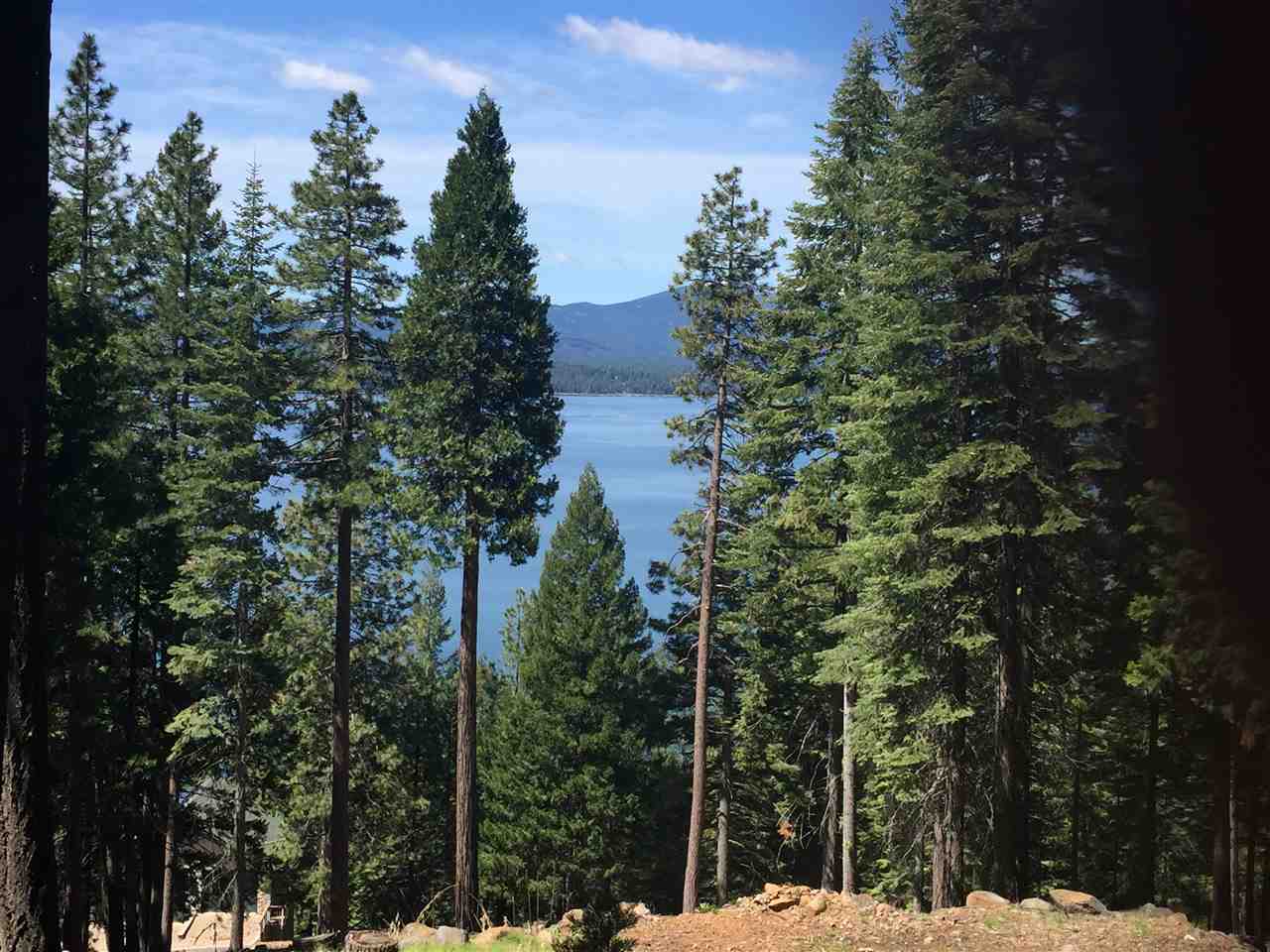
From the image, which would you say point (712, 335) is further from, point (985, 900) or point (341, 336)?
point (985, 900)

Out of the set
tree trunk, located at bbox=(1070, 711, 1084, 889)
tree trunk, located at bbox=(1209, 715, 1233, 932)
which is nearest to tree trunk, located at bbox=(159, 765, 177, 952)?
tree trunk, located at bbox=(1070, 711, 1084, 889)

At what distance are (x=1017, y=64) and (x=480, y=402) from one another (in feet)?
31.9

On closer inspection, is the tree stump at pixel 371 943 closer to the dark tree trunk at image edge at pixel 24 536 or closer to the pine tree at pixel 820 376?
the dark tree trunk at image edge at pixel 24 536

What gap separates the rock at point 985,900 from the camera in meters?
10.1

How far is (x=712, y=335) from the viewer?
18.7 metres

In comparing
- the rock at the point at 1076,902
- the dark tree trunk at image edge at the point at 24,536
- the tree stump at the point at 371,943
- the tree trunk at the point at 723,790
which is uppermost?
the dark tree trunk at image edge at the point at 24,536

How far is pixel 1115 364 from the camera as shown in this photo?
8.42 m

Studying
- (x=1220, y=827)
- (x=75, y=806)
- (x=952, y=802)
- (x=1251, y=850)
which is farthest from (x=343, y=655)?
(x=1251, y=850)

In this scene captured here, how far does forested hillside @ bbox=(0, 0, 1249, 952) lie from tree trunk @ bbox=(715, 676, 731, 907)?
0.15m

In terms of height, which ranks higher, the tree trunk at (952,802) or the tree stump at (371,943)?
the tree trunk at (952,802)

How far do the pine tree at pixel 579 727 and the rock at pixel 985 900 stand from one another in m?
14.8

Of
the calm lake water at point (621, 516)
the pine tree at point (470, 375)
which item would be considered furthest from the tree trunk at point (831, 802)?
the calm lake water at point (621, 516)

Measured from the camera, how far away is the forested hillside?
8.40 m

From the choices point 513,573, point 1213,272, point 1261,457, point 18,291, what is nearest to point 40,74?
point 18,291
